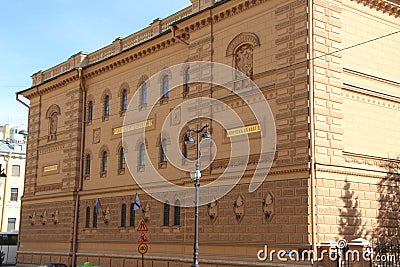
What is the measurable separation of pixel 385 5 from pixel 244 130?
29.9 ft

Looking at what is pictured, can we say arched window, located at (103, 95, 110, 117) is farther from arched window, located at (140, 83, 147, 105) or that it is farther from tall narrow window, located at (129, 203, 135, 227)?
tall narrow window, located at (129, 203, 135, 227)

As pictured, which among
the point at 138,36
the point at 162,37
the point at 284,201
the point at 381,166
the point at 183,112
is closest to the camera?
the point at 284,201

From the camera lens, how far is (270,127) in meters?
25.5

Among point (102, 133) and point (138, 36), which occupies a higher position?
point (138, 36)

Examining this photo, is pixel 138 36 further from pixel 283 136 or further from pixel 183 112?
pixel 283 136

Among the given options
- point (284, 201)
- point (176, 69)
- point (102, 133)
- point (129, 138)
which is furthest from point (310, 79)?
point (102, 133)

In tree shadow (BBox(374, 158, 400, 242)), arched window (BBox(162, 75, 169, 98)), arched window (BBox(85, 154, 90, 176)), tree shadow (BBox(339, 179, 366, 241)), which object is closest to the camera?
tree shadow (BBox(339, 179, 366, 241))

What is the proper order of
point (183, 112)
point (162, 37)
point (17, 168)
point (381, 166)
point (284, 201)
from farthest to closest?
1. point (17, 168)
2. point (162, 37)
3. point (183, 112)
4. point (381, 166)
5. point (284, 201)

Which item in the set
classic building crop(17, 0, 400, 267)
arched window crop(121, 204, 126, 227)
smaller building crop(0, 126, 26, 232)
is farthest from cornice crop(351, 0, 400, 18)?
smaller building crop(0, 126, 26, 232)

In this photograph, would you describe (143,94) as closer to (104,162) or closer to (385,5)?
(104,162)

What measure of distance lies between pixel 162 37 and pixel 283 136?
1175 centimetres

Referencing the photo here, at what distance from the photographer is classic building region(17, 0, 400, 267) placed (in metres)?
24.1

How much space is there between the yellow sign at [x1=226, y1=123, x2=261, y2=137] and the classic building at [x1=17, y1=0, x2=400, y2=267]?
0.23ft

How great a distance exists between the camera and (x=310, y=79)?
24.1m
